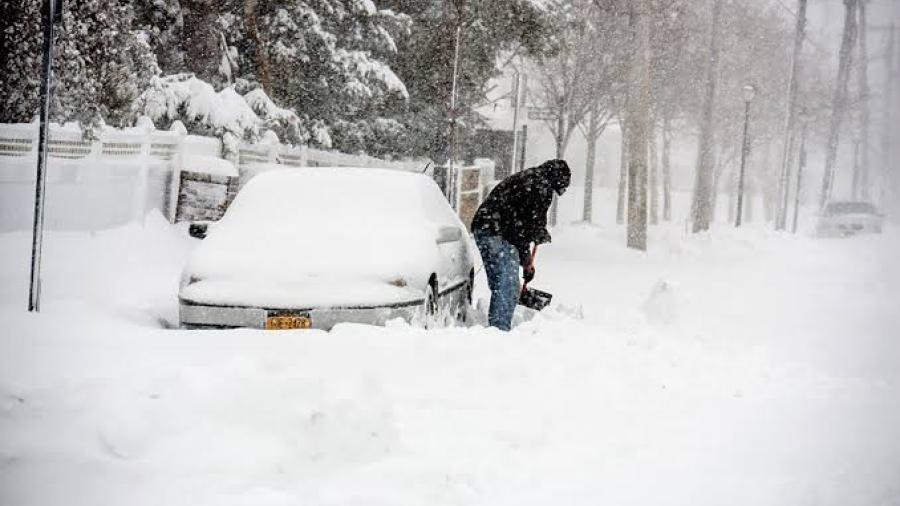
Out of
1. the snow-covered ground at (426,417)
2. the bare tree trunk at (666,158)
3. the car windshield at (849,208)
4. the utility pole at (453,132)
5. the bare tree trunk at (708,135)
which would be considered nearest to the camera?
the snow-covered ground at (426,417)

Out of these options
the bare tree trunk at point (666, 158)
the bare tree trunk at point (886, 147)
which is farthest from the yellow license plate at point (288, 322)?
the bare tree trunk at point (886, 147)

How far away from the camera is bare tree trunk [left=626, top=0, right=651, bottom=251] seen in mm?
18109

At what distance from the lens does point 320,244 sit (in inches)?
254

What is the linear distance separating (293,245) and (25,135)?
224 inches

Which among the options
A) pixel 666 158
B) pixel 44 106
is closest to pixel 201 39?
pixel 44 106

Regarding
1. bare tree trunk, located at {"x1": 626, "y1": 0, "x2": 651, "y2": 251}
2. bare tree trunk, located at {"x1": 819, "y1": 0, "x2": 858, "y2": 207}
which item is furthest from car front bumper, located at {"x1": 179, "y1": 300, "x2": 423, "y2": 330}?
bare tree trunk, located at {"x1": 819, "y1": 0, "x2": 858, "y2": 207}

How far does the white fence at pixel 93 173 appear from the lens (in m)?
10.3

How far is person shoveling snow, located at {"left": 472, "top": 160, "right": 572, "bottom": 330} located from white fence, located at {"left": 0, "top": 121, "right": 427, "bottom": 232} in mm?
6258

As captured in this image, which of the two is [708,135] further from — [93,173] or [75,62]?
[75,62]

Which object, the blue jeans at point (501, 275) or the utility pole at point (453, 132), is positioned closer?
the blue jeans at point (501, 275)

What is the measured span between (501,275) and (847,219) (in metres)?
23.5

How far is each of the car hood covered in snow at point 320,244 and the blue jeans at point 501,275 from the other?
51cm

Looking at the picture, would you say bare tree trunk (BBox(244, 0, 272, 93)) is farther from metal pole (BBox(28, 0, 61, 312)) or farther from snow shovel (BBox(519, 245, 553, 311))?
metal pole (BBox(28, 0, 61, 312))

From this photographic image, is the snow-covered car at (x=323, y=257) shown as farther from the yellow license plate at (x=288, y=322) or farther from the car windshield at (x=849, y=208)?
the car windshield at (x=849, y=208)
